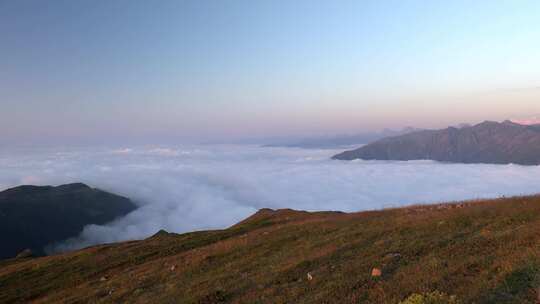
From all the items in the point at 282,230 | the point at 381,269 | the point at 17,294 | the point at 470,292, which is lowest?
the point at 17,294

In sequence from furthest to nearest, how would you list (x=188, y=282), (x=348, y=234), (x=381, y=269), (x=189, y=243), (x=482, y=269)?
(x=189, y=243) < (x=348, y=234) < (x=188, y=282) < (x=381, y=269) < (x=482, y=269)

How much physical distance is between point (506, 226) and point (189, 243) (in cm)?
3430

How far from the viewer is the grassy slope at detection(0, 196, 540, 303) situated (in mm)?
9828

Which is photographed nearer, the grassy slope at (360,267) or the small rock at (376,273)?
the grassy slope at (360,267)

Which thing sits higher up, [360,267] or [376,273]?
[376,273]

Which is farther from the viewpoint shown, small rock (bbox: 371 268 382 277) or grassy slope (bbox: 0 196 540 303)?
small rock (bbox: 371 268 382 277)

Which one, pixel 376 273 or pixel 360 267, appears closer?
pixel 376 273

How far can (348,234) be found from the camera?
74.9 feet

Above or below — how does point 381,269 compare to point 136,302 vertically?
above

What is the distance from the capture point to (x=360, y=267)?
1398 centimetres

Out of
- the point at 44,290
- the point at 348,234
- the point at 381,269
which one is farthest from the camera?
the point at 44,290

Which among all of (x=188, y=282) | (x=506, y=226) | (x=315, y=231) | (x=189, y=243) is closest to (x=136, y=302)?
(x=188, y=282)

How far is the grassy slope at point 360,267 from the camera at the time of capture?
983 centimetres

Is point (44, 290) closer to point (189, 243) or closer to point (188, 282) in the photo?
point (189, 243)
